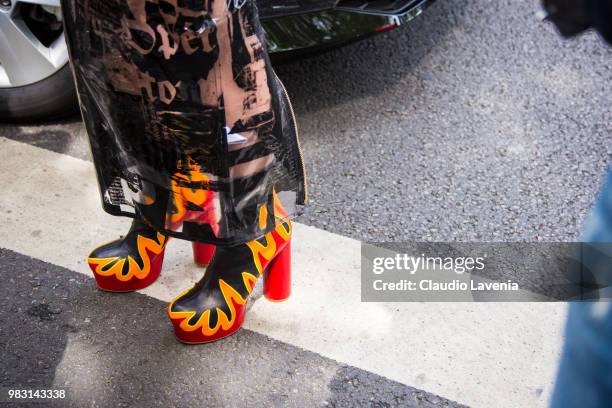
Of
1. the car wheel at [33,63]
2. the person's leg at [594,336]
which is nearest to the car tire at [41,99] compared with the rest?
the car wheel at [33,63]

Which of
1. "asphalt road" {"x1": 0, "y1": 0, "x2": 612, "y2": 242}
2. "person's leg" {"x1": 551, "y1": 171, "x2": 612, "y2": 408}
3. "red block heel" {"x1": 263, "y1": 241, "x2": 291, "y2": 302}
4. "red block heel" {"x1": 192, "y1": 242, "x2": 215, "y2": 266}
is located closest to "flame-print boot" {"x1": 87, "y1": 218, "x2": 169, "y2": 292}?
"red block heel" {"x1": 192, "y1": 242, "x2": 215, "y2": 266}

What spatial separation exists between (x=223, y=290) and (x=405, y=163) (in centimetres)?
97

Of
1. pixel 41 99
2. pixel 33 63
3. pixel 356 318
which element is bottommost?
pixel 356 318

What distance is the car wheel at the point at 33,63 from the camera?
2508mm

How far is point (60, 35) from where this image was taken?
8.60 feet

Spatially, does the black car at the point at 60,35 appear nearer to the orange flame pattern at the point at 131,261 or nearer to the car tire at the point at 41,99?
the car tire at the point at 41,99

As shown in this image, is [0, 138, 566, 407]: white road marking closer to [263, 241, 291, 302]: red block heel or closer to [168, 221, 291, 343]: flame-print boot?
[263, 241, 291, 302]: red block heel

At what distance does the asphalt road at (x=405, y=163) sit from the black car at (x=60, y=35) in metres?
0.14

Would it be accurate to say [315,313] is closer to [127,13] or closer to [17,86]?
[127,13]

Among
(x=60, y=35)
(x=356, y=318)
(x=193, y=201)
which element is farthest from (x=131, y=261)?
(x=60, y=35)

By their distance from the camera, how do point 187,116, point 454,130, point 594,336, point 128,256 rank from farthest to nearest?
1. point 454,130
2. point 128,256
3. point 187,116
4. point 594,336

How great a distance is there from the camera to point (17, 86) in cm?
260

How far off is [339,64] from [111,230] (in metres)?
1.28

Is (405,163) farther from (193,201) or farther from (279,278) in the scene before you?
(193,201)
